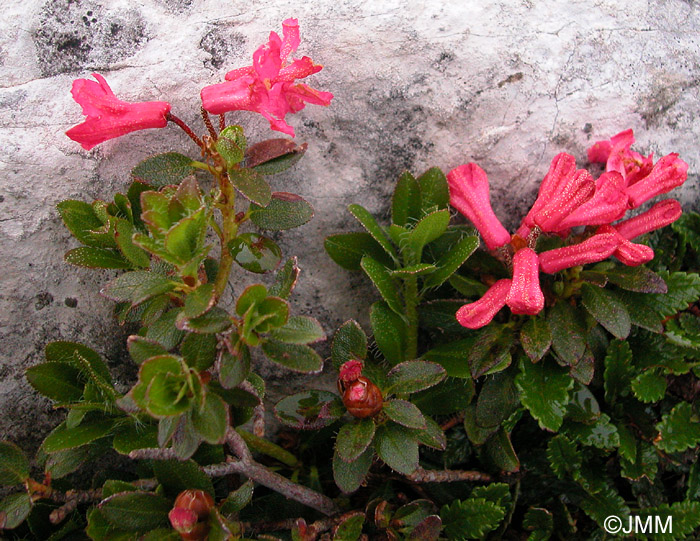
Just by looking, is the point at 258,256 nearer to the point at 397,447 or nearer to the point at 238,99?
the point at 238,99

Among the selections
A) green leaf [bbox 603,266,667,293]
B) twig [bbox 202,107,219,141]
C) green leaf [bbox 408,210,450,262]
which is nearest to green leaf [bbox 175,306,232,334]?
twig [bbox 202,107,219,141]

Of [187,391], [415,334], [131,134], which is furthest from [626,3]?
[187,391]

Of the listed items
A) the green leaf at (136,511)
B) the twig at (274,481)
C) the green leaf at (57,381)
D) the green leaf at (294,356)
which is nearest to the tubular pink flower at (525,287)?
the green leaf at (294,356)

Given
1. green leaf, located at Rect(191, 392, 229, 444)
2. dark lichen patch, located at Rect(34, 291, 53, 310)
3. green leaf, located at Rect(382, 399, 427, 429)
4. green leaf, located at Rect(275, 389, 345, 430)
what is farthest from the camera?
dark lichen patch, located at Rect(34, 291, 53, 310)

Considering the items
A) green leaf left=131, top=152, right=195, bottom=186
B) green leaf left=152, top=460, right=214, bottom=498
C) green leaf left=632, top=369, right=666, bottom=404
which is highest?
green leaf left=131, top=152, right=195, bottom=186

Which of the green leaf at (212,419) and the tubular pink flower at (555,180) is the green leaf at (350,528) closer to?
the green leaf at (212,419)

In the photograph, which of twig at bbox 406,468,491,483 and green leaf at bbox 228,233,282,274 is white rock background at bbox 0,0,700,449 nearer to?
green leaf at bbox 228,233,282,274
